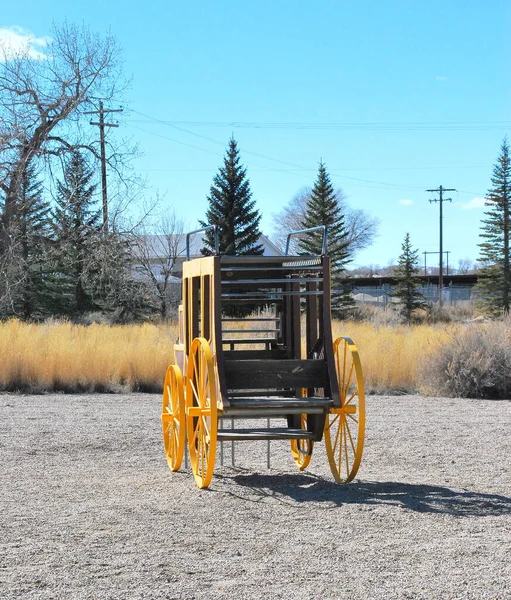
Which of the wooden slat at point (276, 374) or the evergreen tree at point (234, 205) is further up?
the evergreen tree at point (234, 205)

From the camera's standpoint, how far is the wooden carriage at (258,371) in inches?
258

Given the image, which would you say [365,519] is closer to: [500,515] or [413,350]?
[500,515]

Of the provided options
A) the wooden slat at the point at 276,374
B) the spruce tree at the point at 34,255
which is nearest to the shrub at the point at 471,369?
the wooden slat at the point at 276,374

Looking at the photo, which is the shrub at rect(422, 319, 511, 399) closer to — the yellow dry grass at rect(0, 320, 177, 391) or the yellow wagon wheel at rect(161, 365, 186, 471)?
the yellow dry grass at rect(0, 320, 177, 391)

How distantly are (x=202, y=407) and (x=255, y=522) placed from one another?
1187 mm

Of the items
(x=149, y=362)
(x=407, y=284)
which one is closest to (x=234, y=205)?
(x=407, y=284)

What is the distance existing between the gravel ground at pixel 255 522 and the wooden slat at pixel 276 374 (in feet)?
2.72

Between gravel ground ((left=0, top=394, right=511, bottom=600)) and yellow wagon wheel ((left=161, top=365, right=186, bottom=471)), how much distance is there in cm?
20

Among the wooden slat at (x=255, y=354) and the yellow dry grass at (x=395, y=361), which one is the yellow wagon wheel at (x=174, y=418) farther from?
the yellow dry grass at (x=395, y=361)

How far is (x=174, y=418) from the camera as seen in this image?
7.76 meters

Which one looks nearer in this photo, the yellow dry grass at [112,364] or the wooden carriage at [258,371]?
the wooden carriage at [258,371]

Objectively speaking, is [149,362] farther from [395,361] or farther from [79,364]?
[395,361]

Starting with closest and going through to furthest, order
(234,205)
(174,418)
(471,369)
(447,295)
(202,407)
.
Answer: (202,407), (174,418), (471,369), (234,205), (447,295)

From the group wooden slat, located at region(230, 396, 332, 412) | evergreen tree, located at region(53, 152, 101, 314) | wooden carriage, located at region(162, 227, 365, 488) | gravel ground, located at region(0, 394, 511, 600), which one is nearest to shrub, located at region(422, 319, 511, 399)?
gravel ground, located at region(0, 394, 511, 600)
